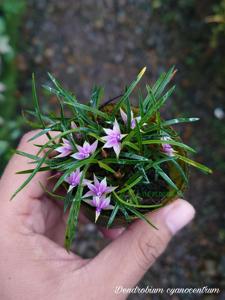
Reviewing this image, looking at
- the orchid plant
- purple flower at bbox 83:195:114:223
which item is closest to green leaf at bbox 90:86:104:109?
the orchid plant

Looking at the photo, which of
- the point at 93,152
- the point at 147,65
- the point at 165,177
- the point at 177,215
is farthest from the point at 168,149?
the point at 147,65

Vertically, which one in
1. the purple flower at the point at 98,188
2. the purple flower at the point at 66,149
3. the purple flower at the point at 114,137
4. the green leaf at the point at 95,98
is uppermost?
the green leaf at the point at 95,98

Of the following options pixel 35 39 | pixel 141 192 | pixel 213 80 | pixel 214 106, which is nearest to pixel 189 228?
pixel 214 106

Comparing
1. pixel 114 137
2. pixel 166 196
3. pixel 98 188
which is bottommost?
pixel 166 196

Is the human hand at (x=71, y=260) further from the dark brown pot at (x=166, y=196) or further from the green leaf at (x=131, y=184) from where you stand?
the green leaf at (x=131, y=184)

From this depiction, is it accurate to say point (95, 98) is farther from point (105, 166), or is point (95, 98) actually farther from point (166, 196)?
point (166, 196)

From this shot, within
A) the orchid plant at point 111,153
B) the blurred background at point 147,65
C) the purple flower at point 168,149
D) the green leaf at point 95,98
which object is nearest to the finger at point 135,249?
the orchid plant at point 111,153
